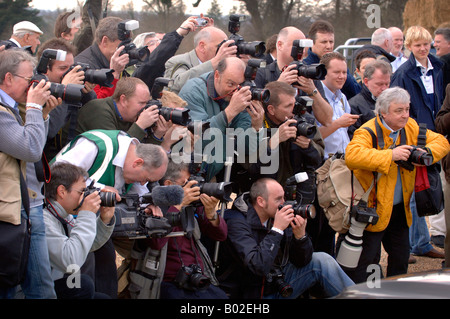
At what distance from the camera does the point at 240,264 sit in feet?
14.2

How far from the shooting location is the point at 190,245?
13.7 feet

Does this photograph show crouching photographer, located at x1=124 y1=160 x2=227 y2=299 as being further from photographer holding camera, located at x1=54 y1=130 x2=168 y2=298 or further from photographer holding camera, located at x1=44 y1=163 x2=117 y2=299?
photographer holding camera, located at x1=44 y1=163 x2=117 y2=299

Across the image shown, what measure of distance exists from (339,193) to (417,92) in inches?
80.7

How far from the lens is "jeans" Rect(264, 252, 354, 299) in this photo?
14.5 ft

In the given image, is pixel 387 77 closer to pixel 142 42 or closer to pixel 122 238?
pixel 142 42

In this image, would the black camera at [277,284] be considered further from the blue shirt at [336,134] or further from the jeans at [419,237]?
the jeans at [419,237]

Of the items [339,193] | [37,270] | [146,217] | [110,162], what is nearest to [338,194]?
[339,193]

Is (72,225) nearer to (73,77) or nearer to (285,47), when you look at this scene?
(73,77)

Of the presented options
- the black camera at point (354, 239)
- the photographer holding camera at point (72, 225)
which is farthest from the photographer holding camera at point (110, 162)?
the black camera at point (354, 239)

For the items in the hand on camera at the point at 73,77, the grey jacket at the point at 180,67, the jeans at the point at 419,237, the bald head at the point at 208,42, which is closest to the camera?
the hand on camera at the point at 73,77

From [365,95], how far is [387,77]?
247 millimetres

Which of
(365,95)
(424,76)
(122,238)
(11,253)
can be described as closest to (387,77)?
(365,95)

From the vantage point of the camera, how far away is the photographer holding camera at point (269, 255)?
4242 mm

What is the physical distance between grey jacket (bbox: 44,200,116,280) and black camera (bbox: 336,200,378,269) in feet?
6.81
